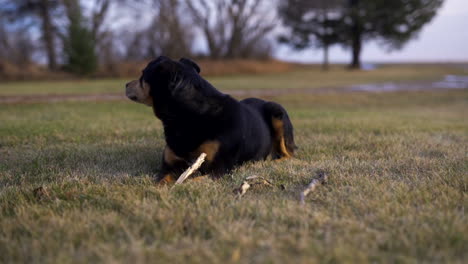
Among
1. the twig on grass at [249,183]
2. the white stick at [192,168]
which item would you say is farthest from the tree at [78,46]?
the twig on grass at [249,183]

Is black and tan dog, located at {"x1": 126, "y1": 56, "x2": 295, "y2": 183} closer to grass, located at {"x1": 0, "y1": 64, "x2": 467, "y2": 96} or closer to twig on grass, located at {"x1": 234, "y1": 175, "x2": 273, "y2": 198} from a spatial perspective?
twig on grass, located at {"x1": 234, "y1": 175, "x2": 273, "y2": 198}

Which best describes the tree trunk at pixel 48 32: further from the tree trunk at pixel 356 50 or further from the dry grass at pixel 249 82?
the tree trunk at pixel 356 50

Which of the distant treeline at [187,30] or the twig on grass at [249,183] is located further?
the distant treeline at [187,30]

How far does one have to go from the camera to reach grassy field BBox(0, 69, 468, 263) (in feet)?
7.34

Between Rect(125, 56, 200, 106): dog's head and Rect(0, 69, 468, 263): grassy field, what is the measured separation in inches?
32.4

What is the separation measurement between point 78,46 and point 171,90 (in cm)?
2784

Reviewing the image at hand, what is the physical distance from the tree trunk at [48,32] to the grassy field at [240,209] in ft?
105

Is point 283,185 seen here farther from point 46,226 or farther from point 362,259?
point 46,226

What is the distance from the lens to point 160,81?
12.4 feet

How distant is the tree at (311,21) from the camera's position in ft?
134

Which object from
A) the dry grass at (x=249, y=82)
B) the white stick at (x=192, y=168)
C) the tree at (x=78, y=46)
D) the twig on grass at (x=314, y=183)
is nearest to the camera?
the twig on grass at (x=314, y=183)

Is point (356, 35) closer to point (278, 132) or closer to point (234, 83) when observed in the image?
point (234, 83)

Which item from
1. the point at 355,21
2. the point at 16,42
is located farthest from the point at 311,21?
the point at 16,42

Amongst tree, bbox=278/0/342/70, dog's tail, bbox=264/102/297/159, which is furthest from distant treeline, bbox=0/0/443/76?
dog's tail, bbox=264/102/297/159
